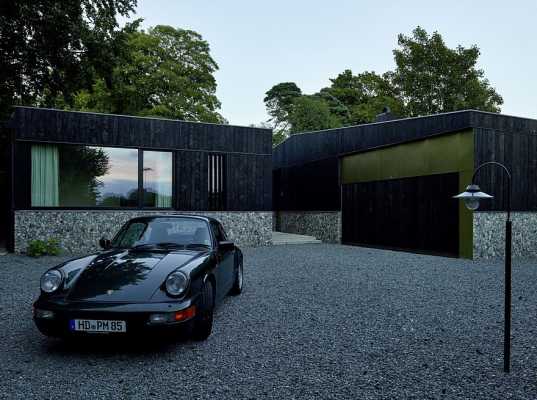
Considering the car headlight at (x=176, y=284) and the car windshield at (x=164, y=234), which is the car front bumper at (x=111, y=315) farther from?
the car windshield at (x=164, y=234)

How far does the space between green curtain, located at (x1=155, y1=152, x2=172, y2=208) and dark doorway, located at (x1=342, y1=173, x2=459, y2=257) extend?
7.75m

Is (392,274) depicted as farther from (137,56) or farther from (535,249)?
(137,56)

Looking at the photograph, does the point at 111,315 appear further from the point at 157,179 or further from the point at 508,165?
the point at 508,165

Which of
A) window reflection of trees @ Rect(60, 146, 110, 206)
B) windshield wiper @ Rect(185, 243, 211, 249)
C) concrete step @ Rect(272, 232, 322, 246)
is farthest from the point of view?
concrete step @ Rect(272, 232, 322, 246)

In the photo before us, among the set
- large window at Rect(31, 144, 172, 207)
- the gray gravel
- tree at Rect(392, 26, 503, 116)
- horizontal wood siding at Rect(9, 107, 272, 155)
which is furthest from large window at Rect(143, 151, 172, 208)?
tree at Rect(392, 26, 503, 116)

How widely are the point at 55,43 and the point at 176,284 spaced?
12488 mm

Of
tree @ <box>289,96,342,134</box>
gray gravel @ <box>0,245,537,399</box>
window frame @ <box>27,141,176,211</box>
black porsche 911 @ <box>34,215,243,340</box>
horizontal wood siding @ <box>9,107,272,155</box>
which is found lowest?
gray gravel @ <box>0,245,537,399</box>

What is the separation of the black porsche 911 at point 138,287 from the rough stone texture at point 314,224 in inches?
494

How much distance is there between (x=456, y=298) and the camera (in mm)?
6637

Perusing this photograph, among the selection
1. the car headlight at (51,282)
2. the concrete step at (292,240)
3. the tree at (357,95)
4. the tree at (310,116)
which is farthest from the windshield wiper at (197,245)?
the tree at (357,95)

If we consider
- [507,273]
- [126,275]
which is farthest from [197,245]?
[507,273]

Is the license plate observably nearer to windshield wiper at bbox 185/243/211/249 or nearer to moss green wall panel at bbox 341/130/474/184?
windshield wiper at bbox 185/243/211/249

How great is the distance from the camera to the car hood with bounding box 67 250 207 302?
370cm

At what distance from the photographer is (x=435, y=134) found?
12.5 meters
